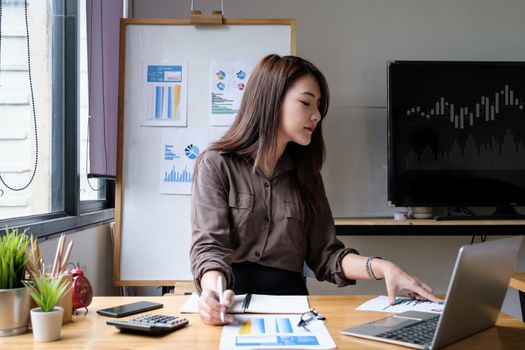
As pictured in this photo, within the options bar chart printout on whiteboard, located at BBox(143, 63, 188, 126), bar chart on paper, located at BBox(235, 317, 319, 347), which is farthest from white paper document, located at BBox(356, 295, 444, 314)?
bar chart printout on whiteboard, located at BBox(143, 63, 188, 126)

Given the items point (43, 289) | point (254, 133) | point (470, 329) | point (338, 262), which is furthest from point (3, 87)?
point (470, 329)

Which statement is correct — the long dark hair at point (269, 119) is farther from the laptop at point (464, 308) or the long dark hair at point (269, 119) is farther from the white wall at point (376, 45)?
the white wall at point (376, 45)

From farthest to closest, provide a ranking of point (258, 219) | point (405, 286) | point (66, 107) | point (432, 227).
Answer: point (432, 227), point (66, 107), point (258, 219), point (405, 286)

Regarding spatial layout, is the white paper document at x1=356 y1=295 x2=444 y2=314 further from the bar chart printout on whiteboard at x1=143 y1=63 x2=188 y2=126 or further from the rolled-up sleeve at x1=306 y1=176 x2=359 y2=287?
the bar chart printout on whiteboard at x1=143 y1=63 x2=188 y2=126

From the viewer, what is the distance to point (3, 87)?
5.65ft

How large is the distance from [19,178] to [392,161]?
1.77 meters

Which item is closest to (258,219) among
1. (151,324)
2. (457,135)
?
(151,324)

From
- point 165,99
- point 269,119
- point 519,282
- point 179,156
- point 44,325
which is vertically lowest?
point 519,282

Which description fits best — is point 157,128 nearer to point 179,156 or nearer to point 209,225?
point 179,156

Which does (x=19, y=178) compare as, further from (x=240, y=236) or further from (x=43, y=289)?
(x=43, y=289)

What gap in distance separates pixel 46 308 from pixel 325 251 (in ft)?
2.96

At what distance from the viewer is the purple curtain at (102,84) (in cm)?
229

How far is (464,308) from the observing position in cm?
91

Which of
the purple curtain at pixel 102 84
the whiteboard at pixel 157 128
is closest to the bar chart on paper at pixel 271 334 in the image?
the whiteboard at pixel 157 128
